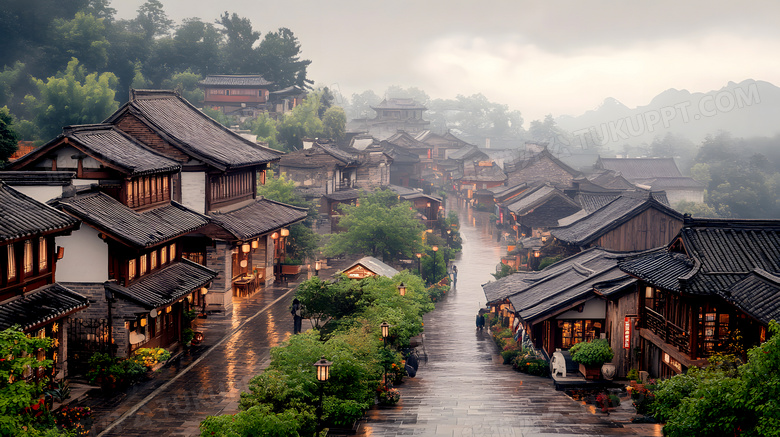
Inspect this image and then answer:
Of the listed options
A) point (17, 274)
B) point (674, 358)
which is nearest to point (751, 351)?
point (674, 358)

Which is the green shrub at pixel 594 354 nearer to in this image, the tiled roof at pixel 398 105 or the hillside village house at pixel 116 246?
the hillside village house at pixel 116 246

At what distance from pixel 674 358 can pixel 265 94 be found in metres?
75.1

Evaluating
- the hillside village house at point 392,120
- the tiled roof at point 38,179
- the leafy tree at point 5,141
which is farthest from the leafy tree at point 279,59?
the tiled roof at point 38,179

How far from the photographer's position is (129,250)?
2545 cm

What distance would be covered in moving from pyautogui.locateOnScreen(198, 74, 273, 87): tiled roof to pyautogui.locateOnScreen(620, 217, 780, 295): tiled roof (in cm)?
7212

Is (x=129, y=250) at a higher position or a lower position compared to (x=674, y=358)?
higher

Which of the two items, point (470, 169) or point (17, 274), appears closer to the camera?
point (17, 274)

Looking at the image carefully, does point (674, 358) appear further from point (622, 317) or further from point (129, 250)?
point (129, 250)

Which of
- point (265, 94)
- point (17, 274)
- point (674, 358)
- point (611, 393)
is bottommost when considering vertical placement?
point (611, 393)

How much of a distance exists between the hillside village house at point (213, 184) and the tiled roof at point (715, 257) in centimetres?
2075

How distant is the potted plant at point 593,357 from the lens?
26.7 m

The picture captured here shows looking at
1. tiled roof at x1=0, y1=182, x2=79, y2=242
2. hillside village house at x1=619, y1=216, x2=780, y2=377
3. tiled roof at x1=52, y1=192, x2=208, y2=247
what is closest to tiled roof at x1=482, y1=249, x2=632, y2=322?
hillside village house at x1=619, y1=216, x2=780, y2=377

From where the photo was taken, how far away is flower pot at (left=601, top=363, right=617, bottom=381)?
26719 millimetres

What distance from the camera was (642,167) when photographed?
359 feet
